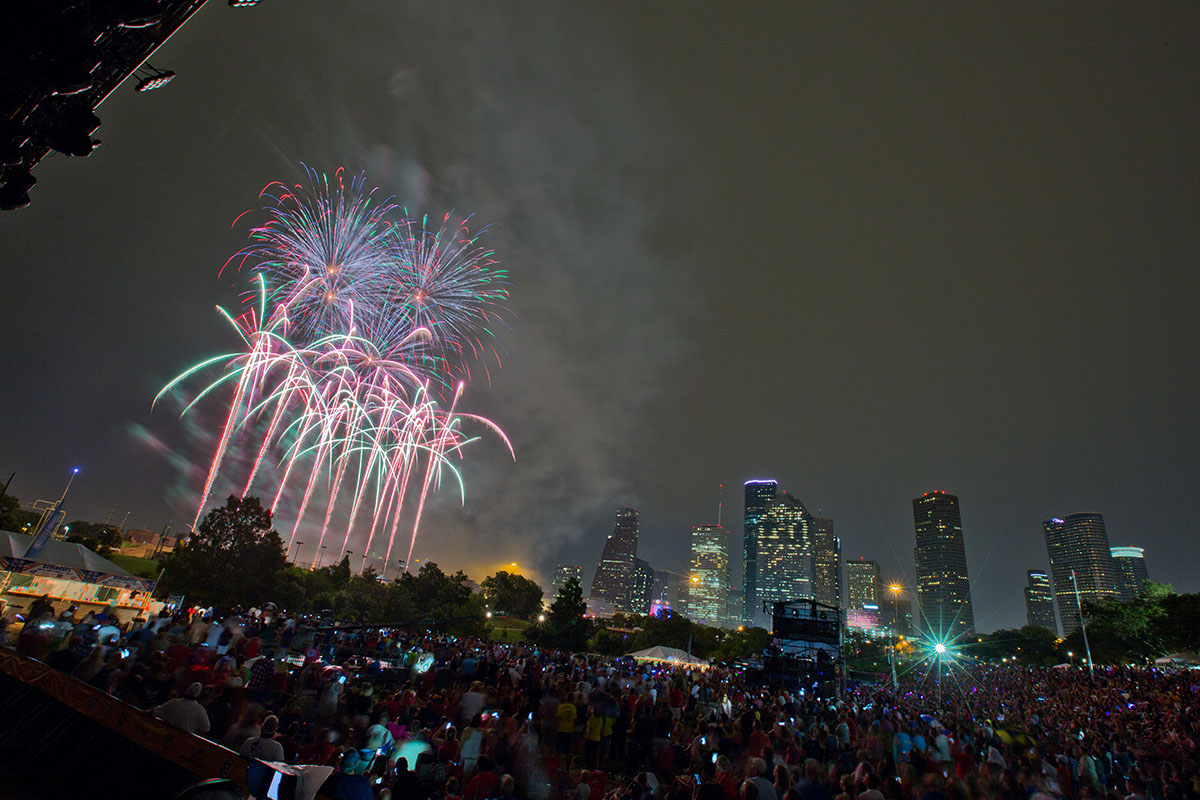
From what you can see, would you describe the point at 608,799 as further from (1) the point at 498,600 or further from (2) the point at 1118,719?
(1) the point at 498,600

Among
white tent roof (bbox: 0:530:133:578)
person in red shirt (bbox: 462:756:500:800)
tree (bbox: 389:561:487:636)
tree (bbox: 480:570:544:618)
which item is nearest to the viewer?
person in red shirt (bbox: 462:756:500:800)

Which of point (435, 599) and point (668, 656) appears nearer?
point (668, 656)

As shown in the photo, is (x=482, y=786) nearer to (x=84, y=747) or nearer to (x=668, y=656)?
→ (x=84, y=747)

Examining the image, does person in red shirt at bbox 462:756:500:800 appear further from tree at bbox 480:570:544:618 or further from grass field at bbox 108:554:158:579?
tree at bbox 480:570:544:618

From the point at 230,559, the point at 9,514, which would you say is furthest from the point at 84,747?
the point at 9,514

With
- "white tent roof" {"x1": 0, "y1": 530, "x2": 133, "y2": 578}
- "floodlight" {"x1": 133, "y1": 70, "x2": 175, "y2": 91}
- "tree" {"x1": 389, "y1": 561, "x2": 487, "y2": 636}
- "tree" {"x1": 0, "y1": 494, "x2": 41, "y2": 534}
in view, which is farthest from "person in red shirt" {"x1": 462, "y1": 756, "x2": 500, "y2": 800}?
"tree" {"x1": 0, "y1": 494, "x2": 41, "y2": 534}

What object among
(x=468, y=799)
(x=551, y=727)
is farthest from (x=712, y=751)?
(x=468, y=799)
